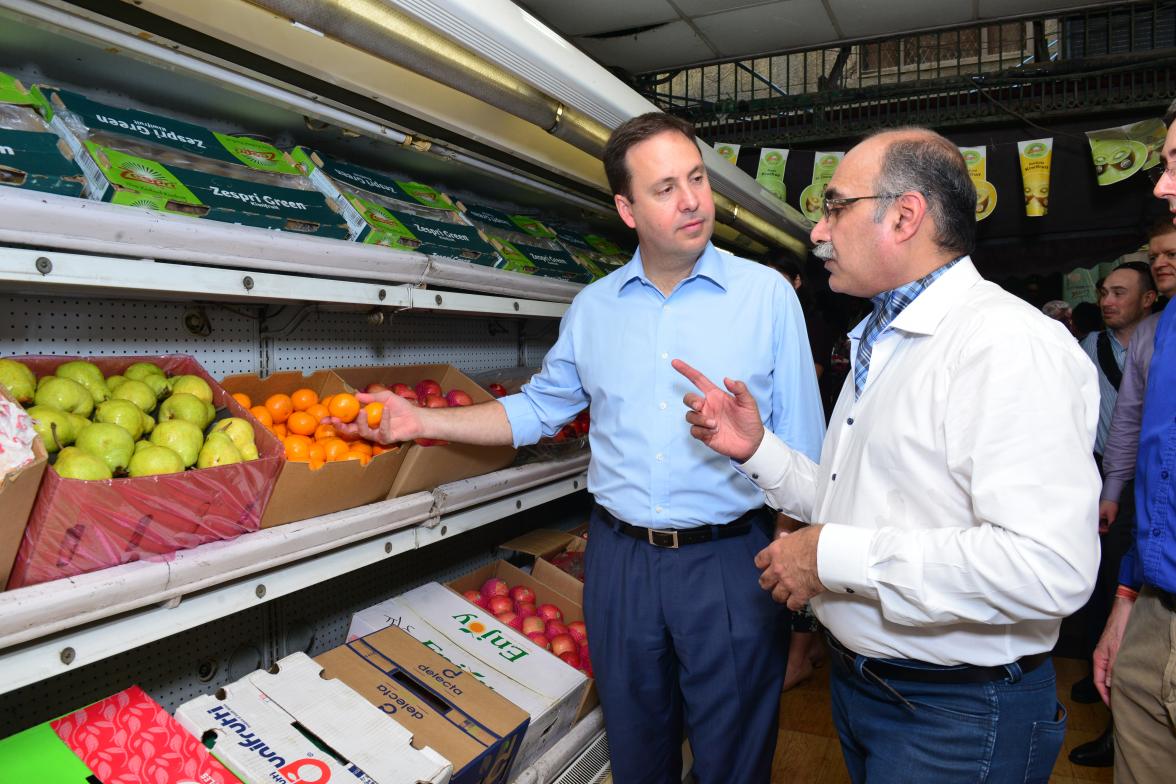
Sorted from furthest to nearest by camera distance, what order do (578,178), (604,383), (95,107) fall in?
(578,178) → (604,383) → (95,107)

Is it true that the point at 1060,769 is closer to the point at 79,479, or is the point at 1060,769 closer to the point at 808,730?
the point at 808,730

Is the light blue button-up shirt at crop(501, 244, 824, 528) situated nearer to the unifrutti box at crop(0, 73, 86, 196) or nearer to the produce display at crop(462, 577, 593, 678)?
the produce display at crop(462, 577, 593, 678)

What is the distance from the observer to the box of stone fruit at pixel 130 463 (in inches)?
48.3

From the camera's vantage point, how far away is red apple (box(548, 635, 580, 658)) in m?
2.48

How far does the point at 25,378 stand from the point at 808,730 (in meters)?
3.21

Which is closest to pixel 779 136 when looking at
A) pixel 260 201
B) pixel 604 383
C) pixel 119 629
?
pixel 604 383

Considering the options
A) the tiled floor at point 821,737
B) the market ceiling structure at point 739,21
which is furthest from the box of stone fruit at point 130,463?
the market ceiling structure at point 739,21

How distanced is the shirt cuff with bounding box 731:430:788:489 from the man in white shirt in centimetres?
17

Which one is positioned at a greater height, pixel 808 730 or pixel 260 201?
pixel 260 201

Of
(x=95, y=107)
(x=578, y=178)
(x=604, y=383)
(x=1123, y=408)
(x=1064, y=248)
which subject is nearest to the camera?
(x=95, y=107)

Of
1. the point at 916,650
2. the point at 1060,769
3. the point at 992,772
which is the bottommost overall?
the point at 1060,769

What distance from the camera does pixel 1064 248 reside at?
466cm

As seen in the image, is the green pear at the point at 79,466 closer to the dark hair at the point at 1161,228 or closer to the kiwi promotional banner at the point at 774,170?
the dark hair at the point at 1161,228

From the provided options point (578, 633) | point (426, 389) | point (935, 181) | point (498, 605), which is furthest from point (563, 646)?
point (935, 181)
